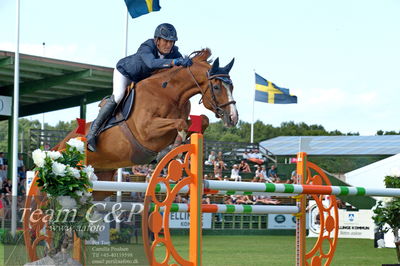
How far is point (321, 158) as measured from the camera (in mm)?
34156

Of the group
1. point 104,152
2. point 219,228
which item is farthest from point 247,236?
point 104,152

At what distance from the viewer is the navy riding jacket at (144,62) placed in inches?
210

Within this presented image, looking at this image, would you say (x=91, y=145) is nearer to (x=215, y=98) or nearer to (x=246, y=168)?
(x=215, y=98)

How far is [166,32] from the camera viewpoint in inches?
214

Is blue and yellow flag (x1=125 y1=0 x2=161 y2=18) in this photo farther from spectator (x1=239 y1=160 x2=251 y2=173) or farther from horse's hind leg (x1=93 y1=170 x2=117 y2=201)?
spectator (x1=239 y1=160 x2=251 y2=173)

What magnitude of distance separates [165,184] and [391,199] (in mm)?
3193

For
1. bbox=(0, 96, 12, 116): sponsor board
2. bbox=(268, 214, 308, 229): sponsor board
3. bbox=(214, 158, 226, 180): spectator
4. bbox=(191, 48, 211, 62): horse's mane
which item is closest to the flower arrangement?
bbox=(191, 48, 211, 62): horse's mane

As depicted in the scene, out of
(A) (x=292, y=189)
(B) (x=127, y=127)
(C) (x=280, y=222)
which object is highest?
(B) (x=127, y=127)

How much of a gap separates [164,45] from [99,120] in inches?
32.9

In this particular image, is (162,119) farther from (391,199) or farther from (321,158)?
(321,158)

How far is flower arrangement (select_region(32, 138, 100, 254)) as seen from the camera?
12.1ft

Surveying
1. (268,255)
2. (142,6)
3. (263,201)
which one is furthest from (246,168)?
(142,6)

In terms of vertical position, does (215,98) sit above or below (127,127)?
above

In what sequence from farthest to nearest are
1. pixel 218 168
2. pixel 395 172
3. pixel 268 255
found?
pixel 218 168 < pixel 268 255 < pixel 395 172
